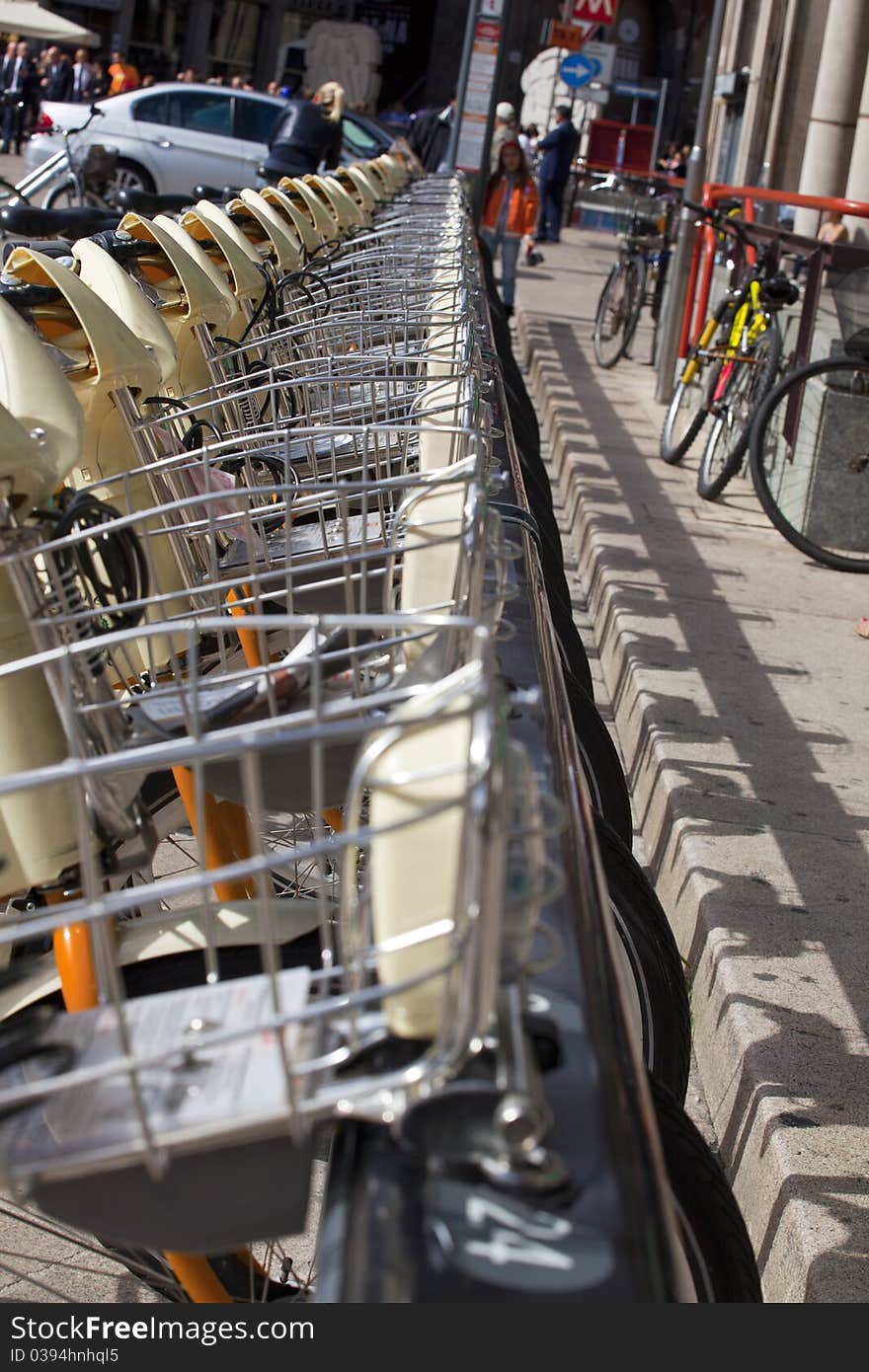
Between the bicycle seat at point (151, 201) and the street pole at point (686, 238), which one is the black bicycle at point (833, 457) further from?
the street pole at point (686, 238)

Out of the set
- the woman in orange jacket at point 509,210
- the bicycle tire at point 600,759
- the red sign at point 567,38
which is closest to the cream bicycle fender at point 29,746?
the bicycle tire at point 600,759

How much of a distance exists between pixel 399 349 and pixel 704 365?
14.0 ft

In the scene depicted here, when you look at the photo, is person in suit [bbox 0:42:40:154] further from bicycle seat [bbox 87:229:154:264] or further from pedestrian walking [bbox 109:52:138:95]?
bicycle seat [bbox 87:229:154:264]

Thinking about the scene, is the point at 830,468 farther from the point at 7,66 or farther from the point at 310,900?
the point at 7,66

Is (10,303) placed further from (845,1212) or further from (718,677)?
(718,677)

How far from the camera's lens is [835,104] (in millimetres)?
9555

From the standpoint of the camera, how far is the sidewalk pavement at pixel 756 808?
8.66 ft

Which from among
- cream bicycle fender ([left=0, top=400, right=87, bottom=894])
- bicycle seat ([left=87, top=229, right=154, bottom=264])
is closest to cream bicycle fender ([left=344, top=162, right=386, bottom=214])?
bicycle seat ([left=87, top=229, right=154, bottom=264])

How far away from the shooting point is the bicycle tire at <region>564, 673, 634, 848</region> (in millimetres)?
2980

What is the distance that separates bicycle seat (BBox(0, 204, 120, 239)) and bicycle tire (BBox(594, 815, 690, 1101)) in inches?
165

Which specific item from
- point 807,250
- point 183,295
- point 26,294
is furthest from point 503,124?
point 26,294

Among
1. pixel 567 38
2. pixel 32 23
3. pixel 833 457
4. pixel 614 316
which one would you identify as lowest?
pixel 833 457

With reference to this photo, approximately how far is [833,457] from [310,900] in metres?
5.15

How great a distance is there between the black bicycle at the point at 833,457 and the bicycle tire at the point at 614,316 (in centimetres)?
511
